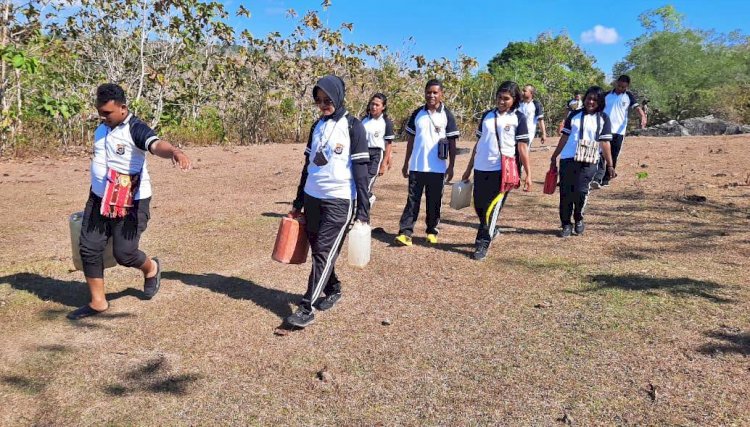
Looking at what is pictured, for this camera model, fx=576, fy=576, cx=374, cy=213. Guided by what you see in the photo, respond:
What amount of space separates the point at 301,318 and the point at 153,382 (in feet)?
3.70

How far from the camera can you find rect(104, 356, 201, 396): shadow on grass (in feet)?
11.1

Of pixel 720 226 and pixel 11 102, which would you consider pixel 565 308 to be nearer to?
pixel 720 226

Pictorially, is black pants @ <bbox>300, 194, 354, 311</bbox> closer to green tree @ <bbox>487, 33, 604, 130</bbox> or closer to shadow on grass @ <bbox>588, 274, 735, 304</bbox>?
shadow on grass @ <bbox>588, 274, 735, 304</bbox>

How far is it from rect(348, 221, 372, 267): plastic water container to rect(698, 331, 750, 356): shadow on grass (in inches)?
93.1

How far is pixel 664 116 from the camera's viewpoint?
29.5 metres

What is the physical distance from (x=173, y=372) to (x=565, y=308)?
2.97 metres

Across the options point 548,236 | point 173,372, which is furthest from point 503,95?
point 173,372

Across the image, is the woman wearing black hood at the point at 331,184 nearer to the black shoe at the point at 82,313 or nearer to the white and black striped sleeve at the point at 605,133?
the black shoe at the point at 82,313

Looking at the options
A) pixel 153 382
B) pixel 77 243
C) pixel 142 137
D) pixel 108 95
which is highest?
pixel 108 95

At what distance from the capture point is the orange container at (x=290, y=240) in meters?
4.32

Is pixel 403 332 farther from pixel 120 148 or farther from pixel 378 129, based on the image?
pixel 378 129

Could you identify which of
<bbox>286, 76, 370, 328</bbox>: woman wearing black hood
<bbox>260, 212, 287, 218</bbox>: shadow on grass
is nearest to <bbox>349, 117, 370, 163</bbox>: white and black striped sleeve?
<bbox>286, 76, 370, 328</bbox>: woman wearing black hood

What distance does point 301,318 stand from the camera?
167 inches

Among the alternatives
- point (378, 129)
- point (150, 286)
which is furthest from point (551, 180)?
point (150, 286)
